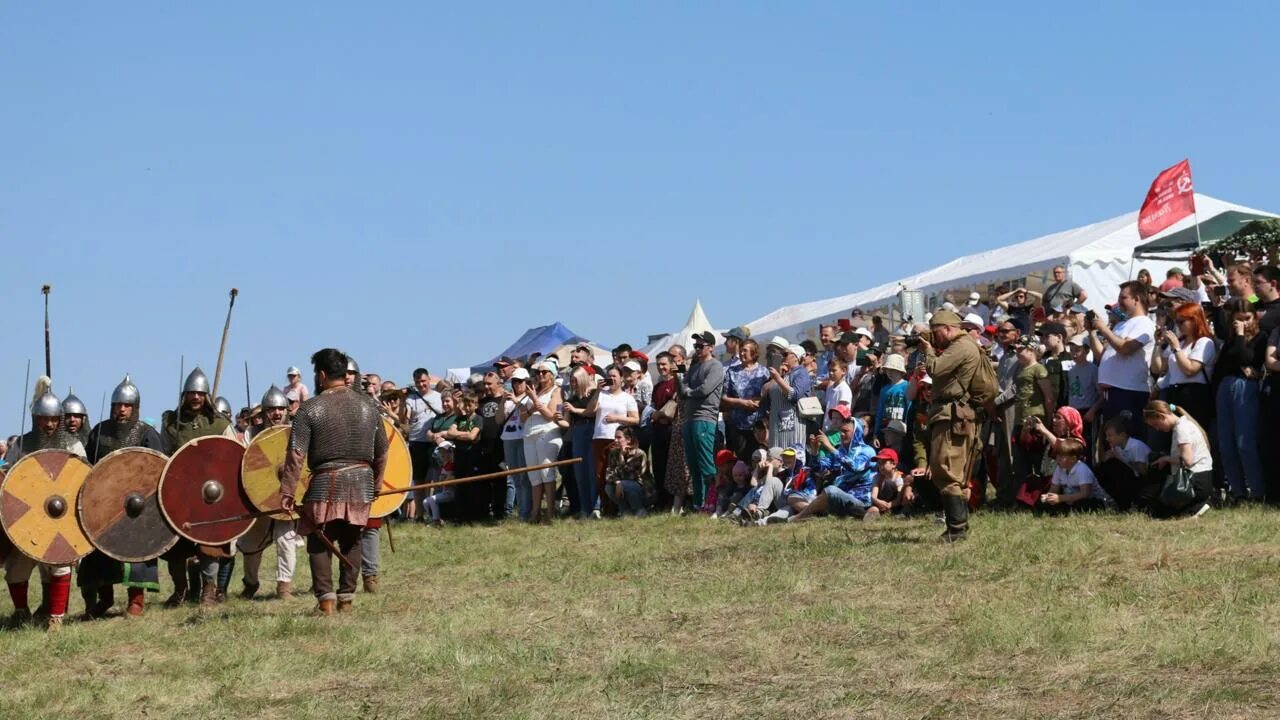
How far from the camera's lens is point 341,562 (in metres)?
10.0

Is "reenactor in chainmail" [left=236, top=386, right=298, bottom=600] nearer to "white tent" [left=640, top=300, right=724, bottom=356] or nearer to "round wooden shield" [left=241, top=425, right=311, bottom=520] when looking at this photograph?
"round wooden shield" [left=241, top=425, right=311, bottom=520]

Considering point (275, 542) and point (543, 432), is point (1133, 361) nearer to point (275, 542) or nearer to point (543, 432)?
point (543, 432)

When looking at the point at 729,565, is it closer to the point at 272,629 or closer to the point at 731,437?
the point at 272,629

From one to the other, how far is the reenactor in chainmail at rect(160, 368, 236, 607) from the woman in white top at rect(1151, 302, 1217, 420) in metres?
6.74

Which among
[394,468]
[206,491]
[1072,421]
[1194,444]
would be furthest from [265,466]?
[1194,444]

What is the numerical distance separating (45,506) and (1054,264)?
12.6 m

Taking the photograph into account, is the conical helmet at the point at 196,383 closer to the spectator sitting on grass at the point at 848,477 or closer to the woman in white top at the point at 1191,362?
the spectator sitting on grass at the point at 848,477

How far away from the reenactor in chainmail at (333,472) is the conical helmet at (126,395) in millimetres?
1803

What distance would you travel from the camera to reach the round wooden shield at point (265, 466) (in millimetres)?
10781

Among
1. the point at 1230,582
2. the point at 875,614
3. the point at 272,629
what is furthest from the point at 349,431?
the point at 1230,582

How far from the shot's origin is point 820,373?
17.7 meters

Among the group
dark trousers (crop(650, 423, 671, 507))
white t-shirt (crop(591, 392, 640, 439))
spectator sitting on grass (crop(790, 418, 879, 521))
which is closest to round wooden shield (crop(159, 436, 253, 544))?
spectator sitting on grass (crop(790, 418, 879, 521))

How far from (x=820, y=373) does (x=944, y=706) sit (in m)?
11.5

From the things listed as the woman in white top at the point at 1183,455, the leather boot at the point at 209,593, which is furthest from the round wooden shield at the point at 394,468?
the woman in white top at the point at 1183,455
